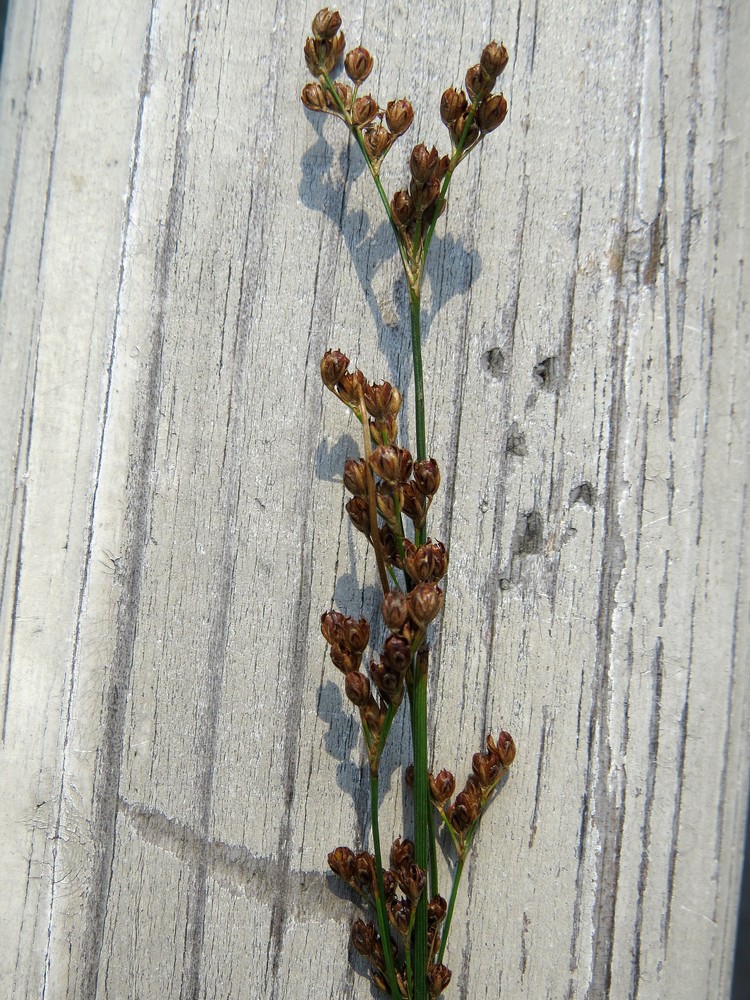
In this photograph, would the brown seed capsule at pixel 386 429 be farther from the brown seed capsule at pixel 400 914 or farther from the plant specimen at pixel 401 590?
the brown seed capsule at pixel 400 914

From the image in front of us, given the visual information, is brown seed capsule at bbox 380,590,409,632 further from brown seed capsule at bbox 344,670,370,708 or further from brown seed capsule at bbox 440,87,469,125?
brown seed capsule at bbox 440,87,469,125

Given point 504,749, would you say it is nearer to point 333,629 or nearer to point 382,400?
point 333,629

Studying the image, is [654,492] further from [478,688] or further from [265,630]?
[265,630]

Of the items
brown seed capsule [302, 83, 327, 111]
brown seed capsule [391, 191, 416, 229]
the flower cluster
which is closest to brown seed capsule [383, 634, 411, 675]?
the flower cluster

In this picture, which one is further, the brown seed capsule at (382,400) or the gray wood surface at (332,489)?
the gray wood surface at (332,489)

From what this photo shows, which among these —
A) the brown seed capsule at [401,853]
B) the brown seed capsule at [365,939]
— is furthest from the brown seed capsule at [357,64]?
the brown seed capsule at [365,939]

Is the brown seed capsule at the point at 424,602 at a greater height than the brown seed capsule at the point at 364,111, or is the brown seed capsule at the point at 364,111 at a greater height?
the brown seed capsule at the point at 364,111

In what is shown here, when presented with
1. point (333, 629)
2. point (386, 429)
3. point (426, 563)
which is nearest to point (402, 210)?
point (386, 429)
